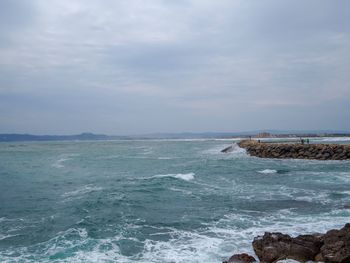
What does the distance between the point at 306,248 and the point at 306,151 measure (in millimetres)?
33678

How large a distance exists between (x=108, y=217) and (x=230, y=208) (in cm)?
537

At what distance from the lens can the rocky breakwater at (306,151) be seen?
3716cm

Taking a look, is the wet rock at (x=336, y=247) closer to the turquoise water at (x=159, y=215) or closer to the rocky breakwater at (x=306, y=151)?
the turquoise water at (x=159, y=215)

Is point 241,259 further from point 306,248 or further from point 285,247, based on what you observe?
point 306,248

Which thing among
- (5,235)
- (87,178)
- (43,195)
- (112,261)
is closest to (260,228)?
(112,261)

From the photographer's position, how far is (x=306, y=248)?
29.8 ft

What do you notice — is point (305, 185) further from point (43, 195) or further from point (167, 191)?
point (43, 195)

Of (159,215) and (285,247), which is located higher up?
(285,247)

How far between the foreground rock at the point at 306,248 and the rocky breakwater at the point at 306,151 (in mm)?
30101

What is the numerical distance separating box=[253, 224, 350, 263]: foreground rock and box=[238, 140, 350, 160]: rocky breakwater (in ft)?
98.8

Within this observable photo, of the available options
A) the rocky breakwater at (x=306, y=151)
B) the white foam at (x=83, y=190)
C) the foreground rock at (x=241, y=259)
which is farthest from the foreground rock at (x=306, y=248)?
the rocky breakwater at (x=306, y=151)

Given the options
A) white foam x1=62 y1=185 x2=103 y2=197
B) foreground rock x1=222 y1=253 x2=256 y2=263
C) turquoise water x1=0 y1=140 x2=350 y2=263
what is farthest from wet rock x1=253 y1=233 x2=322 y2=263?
white foam x1=62 y1=185 x2=103 y2=197

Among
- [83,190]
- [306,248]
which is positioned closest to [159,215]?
[306,248]

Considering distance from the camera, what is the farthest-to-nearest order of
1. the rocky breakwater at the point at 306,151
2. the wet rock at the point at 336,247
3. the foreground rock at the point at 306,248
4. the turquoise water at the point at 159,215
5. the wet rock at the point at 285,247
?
the rocky breakwater at the point at 306,151, the turquoise water at the point at 159,215, the wet rock at the point at 285,247, the foreground rock at the point at 306,248, the wet rock at the point at 336,247
